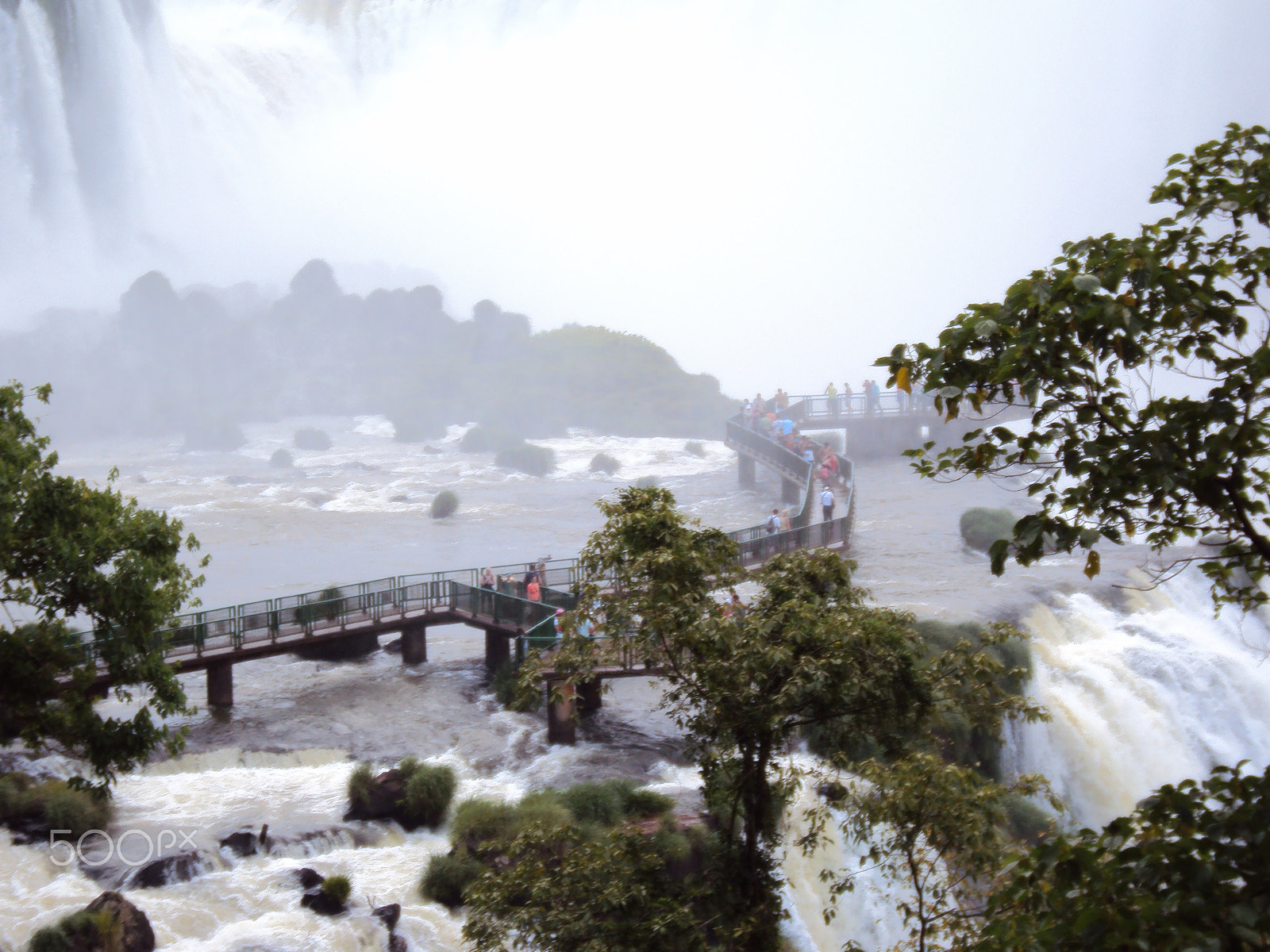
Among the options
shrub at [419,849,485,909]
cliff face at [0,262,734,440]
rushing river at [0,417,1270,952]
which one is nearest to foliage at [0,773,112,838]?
rushing river at [0,417,1270,952]

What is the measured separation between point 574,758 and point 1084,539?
1231 cm

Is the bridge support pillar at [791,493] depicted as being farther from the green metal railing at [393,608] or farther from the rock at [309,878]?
the rock at [309,878]

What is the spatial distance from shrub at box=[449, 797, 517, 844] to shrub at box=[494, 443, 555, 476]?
40.1 m

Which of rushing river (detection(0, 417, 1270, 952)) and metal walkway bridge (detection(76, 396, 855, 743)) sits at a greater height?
metal walkway bridge (detection(76, 396, 855, 743))

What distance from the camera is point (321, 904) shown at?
1012 cm

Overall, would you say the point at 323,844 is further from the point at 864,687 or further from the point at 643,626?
the point at 864,687

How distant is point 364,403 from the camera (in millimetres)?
84312

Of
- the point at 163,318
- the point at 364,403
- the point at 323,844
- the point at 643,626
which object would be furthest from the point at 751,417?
the point at 163,318

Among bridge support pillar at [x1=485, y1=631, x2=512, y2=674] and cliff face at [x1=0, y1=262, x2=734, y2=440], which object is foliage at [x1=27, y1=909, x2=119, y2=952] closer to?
bridge support pillar at [x1=485, y1=631, x2=512, y2=674]

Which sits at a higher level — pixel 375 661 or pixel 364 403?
pixel 364 403

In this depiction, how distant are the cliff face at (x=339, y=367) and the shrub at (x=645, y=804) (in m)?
59.8

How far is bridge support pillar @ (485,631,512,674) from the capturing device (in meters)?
18.8

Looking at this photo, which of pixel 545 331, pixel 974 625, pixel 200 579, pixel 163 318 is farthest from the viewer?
pixel 545 331

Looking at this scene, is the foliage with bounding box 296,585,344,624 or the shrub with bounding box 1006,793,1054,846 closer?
the shrub with bounding box 1006,793,1054,846
